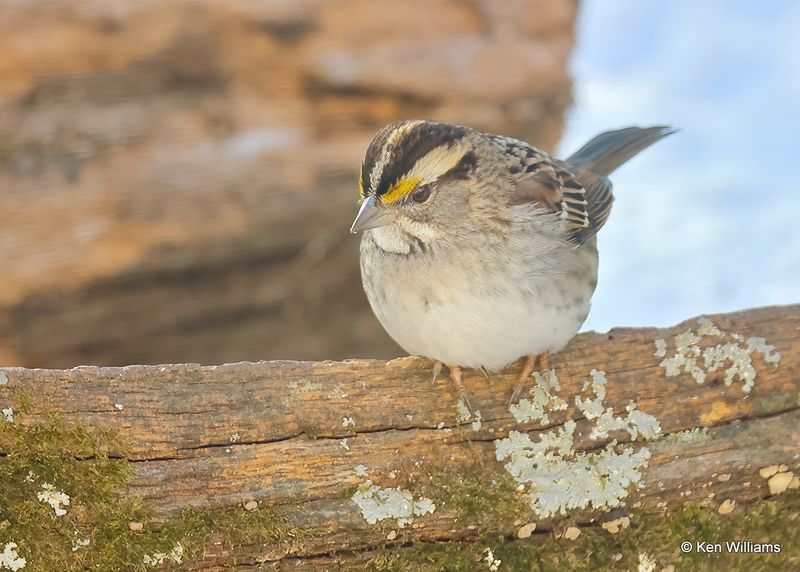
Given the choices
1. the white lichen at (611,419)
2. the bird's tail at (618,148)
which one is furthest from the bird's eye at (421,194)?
the bird's tail at (618,148)

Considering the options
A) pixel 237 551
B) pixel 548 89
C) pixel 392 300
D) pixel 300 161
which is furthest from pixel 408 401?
pixel 548 89

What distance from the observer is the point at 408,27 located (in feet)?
15.0

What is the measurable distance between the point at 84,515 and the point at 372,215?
0.99m

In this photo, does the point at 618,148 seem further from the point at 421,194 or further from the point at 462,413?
the point at 462,413

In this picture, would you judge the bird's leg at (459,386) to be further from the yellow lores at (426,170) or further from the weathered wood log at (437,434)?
the yellow lores at (426,170)

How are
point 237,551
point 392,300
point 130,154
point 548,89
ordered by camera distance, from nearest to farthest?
point 237,551 → point 392,300 → point 130,154 → point 548,89

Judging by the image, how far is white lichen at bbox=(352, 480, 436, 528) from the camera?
2141 mm

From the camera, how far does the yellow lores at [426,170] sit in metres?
2.44

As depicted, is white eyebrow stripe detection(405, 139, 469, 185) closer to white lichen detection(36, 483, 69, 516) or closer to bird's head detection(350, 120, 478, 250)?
bird's head detection(350, 120, 478, 250)

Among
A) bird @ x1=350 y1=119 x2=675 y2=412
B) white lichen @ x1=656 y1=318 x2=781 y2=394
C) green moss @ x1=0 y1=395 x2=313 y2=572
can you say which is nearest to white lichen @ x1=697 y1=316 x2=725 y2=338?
white lichen @ x1=656 y1=318 x2=781 y2=394

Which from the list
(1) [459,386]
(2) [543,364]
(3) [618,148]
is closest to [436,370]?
(1) [459,386]

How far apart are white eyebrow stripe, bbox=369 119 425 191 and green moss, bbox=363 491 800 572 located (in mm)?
913

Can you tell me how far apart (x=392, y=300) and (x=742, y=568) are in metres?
1.07

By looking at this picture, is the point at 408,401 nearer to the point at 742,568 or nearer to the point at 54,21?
the point at 742,568
